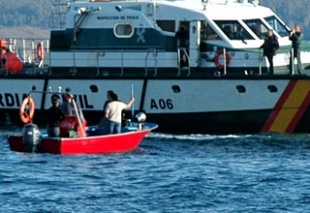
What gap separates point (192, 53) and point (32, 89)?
4440 mm

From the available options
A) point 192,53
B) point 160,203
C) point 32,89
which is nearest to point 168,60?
point 192,53

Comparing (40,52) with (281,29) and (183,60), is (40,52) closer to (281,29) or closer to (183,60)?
(183,60)

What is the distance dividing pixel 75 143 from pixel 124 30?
22.3 feet

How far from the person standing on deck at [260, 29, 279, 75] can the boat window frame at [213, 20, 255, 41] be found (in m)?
1.22

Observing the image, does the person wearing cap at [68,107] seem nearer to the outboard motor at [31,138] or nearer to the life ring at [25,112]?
the outboard motor at [31,138]

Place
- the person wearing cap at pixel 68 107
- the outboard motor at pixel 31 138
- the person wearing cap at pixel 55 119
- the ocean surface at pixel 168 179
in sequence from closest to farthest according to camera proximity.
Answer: the ocean surface at pixel 168 179 < the outboard motor at pixel 31 138 < the person wearing cap at pixel 55 119 < the person wearing cap at pixel 68 107

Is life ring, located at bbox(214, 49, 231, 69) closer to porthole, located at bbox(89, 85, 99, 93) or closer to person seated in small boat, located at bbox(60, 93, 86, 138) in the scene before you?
porthole, located at bbox(89, 85, 99, 93)

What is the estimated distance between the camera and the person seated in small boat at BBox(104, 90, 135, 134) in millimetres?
38625

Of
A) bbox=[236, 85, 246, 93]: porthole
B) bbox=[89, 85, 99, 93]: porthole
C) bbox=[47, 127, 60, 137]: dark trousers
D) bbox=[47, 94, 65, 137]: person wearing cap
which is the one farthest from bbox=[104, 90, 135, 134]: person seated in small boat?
bbox=[89, 85, 99, 93]: porthole

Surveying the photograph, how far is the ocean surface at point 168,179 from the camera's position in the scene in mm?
31000

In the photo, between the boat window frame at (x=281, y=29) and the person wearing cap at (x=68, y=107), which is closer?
the person wearing cap at (x=68, y=107)

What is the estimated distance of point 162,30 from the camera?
43.7m

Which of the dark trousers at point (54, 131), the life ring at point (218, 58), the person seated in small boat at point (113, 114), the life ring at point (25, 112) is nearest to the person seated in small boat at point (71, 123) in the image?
the dark trousers at point (54, 131)

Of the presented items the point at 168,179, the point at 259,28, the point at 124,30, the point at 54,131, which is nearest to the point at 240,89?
the point at 259,28
